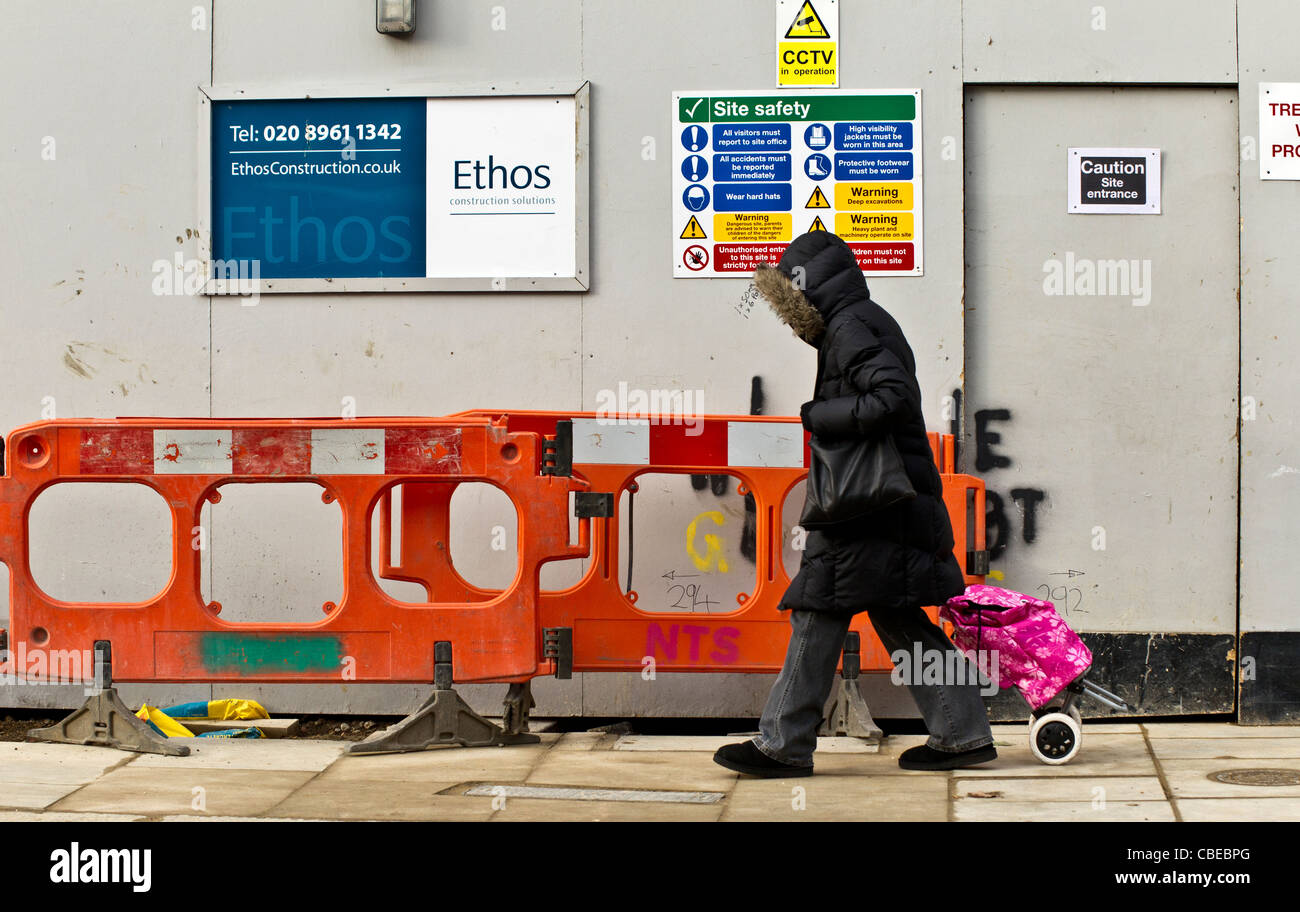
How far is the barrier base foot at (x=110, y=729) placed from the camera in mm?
5980

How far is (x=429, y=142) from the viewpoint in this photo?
716cm

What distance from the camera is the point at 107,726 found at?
6.05 m

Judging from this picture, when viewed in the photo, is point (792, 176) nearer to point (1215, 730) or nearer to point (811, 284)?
point (811, 284)

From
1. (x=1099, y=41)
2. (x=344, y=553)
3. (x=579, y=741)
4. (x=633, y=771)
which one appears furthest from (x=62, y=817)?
(x=1099, y=41)

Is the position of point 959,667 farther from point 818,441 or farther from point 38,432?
point 38,432

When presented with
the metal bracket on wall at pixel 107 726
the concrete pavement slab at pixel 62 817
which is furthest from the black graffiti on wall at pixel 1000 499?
the concrete pavement slab at pixel 62 817

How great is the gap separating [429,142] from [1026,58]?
9.20ft

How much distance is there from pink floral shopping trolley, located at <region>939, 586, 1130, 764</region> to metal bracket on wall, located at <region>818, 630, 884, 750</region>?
2.29 ft

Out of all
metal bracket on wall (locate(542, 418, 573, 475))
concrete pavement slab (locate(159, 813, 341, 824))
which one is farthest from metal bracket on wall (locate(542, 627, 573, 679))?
concrete pavement slab (locate(159, 813, 341, 824))

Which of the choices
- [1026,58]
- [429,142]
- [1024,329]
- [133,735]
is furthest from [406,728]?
[1026,58]

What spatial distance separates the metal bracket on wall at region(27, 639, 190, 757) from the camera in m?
5.98

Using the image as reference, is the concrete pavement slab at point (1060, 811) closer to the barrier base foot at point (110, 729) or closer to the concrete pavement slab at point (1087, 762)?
the concrete pavement slab at point (1087, 762)

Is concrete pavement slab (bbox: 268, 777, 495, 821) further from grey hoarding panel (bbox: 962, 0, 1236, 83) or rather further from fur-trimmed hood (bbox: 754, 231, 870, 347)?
grey hoarding panel (bbox: 962, 0, 1236, 83)

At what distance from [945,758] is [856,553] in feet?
2.88
